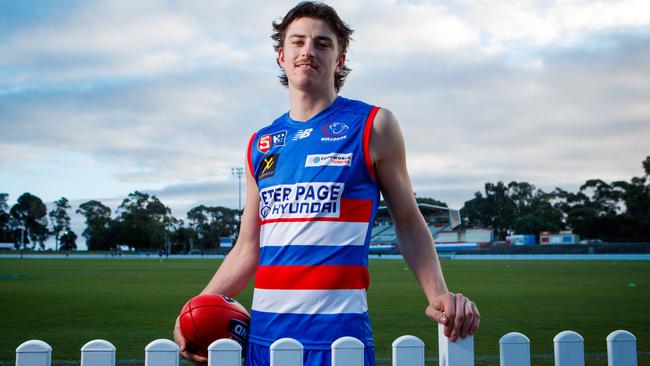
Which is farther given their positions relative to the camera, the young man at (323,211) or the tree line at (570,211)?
the tree line at (570,211)

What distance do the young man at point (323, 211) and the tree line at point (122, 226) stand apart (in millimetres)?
108747

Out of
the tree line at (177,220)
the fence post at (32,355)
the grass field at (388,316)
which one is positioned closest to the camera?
the fence post at (32,355)

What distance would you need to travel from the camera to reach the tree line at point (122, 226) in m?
110

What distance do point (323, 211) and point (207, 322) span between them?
631 mm

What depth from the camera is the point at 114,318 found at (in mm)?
11758

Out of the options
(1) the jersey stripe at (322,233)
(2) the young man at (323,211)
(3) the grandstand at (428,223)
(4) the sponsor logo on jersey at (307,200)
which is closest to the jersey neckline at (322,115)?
(2) the young man at (323,211)

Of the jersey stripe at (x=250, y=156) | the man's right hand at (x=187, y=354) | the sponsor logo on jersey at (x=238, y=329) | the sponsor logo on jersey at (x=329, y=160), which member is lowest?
the man's right hand at (x=187, y=354)

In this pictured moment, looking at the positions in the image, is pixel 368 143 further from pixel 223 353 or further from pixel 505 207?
pixel 505 207

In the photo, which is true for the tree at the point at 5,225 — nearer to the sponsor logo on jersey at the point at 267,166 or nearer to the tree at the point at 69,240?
the tree at the point at 69,240

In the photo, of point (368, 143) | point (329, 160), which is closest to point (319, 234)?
point (329, 160)

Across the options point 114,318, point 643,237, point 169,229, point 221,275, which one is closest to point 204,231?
point 169,229

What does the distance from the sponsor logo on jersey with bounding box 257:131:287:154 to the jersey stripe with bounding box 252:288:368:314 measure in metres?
0.61

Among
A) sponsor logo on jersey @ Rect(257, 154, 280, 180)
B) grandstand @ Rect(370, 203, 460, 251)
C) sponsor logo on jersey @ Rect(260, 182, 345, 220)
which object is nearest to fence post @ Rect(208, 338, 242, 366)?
sponsor logo on jersey @ Rect(260, 182, 345, 220)

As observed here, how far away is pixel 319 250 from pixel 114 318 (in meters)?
10.8
